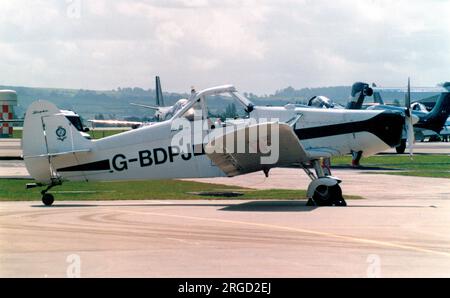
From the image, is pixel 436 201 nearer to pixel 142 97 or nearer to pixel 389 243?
pixel 389 243

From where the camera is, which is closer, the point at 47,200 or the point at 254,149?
the point at 254,149

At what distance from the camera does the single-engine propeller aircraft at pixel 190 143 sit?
15.6 meters

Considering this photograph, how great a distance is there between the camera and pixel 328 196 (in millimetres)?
15086

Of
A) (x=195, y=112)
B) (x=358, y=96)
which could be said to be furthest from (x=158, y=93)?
(x=195, y=112)

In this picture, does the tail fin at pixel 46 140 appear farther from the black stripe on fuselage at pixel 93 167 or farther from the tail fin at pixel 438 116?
the tail fin at pixel 438 116

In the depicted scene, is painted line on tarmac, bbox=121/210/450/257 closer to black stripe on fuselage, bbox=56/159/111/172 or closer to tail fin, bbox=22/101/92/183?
black stripe on fuselage, bbox=56/159/111/172

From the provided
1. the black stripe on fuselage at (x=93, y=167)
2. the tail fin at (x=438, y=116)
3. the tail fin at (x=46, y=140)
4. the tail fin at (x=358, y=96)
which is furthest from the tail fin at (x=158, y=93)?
the black stripe on fuselage at (x=93, y=167)

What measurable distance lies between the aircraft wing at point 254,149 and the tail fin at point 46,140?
107 inches

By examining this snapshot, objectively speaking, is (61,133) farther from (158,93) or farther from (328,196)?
(158,93)

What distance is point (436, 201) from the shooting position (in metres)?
16.4

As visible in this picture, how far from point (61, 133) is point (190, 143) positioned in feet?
8.33

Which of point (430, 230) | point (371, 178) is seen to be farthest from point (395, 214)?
point (371, 178)

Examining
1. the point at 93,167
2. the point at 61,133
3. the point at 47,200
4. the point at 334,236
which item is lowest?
the point at 47,200
